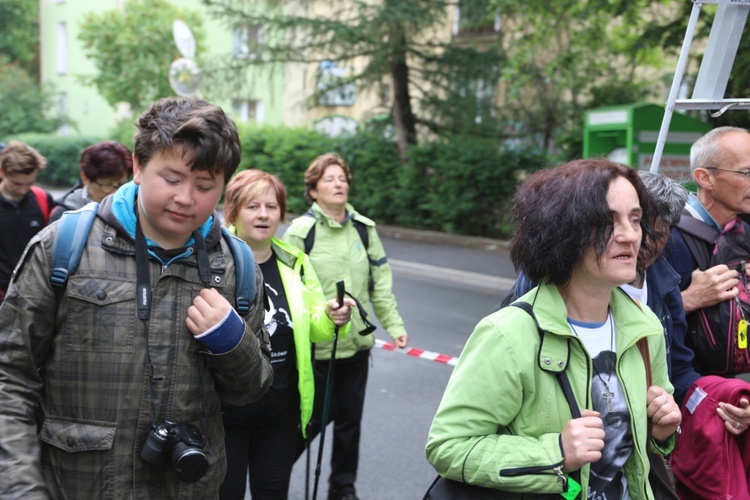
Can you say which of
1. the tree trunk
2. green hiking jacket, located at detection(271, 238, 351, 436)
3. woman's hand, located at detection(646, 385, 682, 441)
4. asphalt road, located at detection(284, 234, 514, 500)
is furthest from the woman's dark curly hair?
the tree trunk

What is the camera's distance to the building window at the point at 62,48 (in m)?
39.0

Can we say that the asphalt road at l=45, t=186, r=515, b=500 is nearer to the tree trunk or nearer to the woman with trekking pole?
the woman with trekking pole

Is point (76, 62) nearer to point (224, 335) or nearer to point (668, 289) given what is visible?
point (668, 289)

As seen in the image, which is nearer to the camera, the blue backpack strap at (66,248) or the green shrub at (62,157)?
the blue backpack strap at (66,248)

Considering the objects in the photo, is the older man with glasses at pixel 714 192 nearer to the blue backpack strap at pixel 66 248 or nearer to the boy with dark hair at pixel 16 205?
the blue backpack strap at pixel 66 248

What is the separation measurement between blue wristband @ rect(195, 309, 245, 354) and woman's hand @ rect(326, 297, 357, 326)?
4.56ft

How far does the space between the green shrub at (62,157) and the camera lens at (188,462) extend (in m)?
30.1

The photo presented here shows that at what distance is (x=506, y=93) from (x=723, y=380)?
13.1 m

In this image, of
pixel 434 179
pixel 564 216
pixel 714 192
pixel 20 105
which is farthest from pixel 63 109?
pixel 564 216

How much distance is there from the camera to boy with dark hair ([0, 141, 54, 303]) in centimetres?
510

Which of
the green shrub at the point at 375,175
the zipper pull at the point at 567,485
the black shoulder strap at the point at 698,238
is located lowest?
the green shrub at the point at 375,175

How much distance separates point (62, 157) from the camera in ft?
101

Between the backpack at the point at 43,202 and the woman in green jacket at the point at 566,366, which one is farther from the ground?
the woman in green jacket at the point at 566,366

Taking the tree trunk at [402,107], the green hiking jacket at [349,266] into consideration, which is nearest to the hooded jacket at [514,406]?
the green hiking jacket at [349,266]
